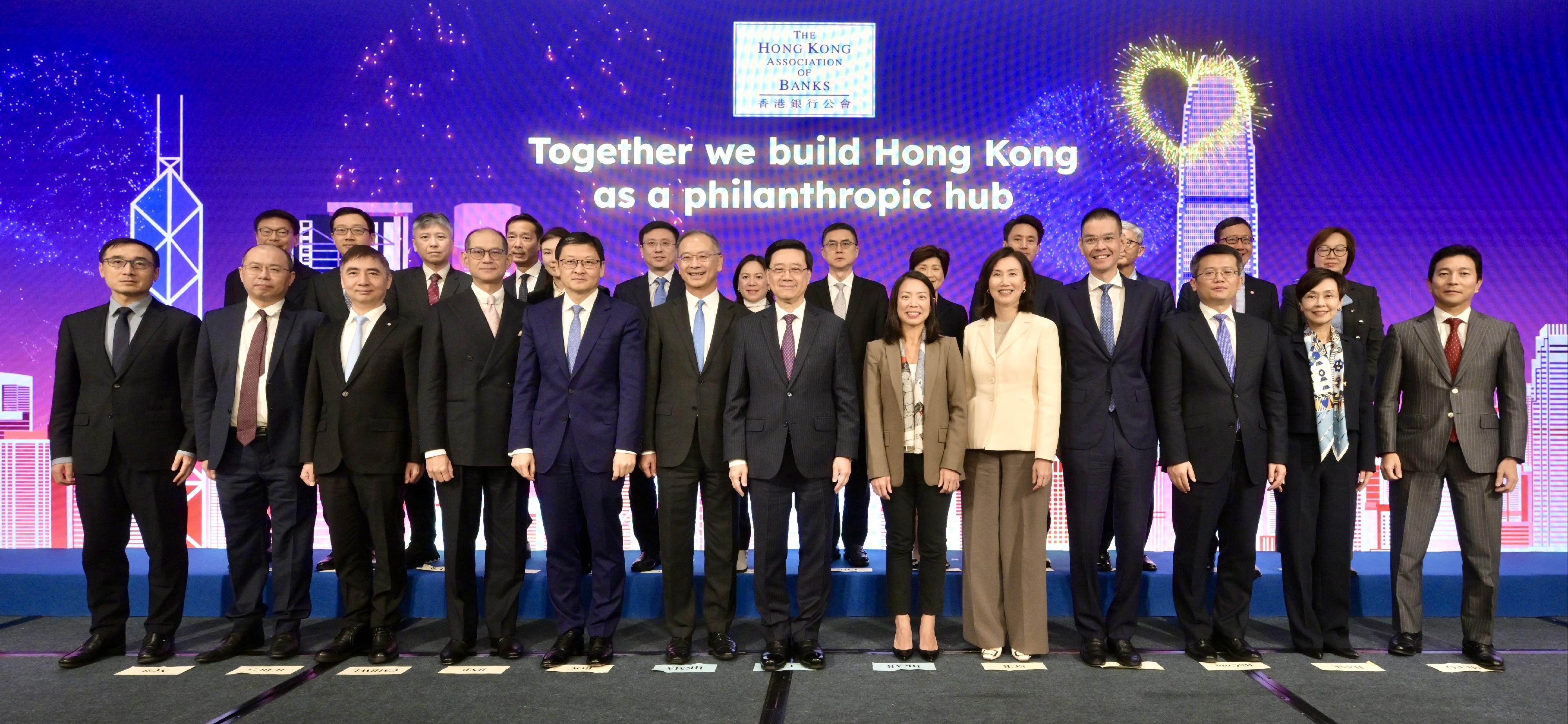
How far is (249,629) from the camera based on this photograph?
3.52 m

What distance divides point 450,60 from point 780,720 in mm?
4344

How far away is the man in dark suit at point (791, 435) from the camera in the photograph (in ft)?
10.8

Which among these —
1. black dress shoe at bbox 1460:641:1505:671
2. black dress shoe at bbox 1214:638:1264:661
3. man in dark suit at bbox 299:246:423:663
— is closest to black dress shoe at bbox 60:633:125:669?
man in dark suit at bbox 299:246:423:663

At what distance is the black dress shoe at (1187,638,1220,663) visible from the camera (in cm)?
347

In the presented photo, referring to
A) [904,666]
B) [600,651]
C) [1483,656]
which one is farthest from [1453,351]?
[600,651]

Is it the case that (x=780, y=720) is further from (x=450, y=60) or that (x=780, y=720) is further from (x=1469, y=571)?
(x=450, y=60)

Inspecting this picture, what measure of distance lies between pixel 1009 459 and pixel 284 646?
2851 mm

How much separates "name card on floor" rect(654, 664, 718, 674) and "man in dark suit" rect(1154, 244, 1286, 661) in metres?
1.87

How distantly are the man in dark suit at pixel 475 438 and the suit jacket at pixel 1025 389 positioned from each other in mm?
1789

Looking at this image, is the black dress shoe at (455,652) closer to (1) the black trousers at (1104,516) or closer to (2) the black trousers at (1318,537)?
(1) the black trousers at (1104,516)

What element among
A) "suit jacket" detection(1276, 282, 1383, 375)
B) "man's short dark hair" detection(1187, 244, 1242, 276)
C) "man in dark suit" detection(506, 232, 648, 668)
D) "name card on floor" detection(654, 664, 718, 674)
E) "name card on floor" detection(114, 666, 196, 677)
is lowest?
"name card on floor" detection(114, 666, 196, 677)

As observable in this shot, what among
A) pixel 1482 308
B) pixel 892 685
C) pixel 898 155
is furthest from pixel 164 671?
pixel 1482 308

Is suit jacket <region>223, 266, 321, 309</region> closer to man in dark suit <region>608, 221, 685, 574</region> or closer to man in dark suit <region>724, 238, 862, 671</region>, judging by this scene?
man in dark suit <region>608, 221, 685, 574</region>

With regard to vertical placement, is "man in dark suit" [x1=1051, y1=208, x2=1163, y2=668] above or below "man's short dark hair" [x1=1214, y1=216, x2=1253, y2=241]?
below
